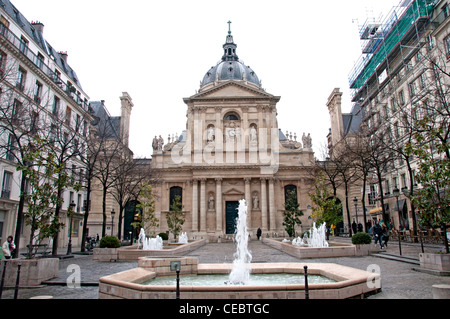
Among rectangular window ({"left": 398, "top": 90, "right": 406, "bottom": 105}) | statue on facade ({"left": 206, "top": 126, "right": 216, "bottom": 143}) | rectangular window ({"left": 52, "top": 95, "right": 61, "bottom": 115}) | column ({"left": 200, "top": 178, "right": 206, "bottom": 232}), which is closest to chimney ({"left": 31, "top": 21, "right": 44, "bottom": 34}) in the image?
rectangular window ({"left": 52, "top": 95, "right": 61, "bottom": 115})

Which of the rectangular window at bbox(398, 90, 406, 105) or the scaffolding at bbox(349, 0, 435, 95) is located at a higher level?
the scaffolding at bbox(349, 0, 435, 95)

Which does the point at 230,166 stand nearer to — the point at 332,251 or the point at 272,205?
the point at 272,205

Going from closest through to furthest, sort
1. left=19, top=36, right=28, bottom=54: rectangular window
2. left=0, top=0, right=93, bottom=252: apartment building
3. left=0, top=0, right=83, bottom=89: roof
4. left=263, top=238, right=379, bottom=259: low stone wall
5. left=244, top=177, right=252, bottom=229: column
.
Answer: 1. left=263, top=238, right=379, bottom=259: low stone wall
2. left=0, top=0, right=93, bottom=252: apartment building
3. left=19, top=36, right=28, bottom=54: rectangular window
4. left=0, top=0, right=83, bottom=89: roof
5. left=244, top=177, right=252, bottom=229: column

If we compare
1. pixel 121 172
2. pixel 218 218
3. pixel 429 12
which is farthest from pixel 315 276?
pixel 218 218

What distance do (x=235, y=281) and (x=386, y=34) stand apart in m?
34.6

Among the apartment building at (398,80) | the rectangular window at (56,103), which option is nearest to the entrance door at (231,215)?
the apartment building at (398,80)

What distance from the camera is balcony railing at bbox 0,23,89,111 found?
75.5 feet

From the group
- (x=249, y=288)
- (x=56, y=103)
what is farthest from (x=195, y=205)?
(x=249, y=288)

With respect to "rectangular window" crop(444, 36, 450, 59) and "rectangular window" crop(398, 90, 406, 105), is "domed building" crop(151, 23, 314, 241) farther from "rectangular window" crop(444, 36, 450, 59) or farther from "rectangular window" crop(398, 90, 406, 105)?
"rectangular window" crop(444, 36, 450, 59)

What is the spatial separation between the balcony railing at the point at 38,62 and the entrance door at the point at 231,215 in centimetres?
2165

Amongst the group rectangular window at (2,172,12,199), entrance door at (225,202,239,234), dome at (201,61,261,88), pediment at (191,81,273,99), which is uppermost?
dome at (201,61,261,88)

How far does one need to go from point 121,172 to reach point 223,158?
19.5 meters

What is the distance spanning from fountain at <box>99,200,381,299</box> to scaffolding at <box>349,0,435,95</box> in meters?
27.3
